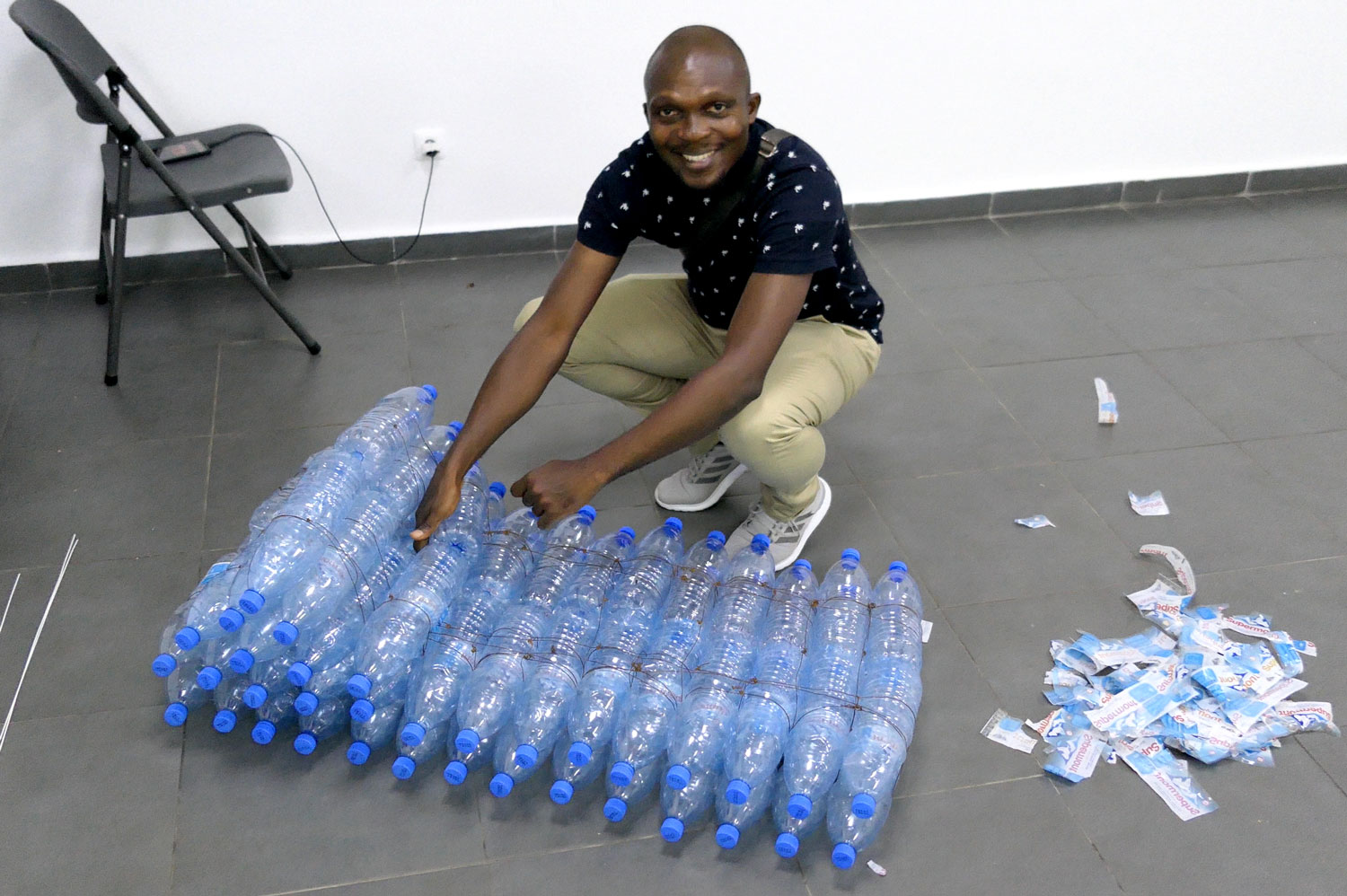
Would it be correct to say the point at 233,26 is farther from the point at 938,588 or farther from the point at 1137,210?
the point at 1137,210

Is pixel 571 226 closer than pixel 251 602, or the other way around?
pixel 251 602

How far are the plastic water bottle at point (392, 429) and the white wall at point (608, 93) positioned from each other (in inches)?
56.0

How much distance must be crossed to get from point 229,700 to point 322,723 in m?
0.18

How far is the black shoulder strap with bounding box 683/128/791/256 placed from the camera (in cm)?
219

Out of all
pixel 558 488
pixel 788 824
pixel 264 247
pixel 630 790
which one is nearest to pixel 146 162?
pixel 264 247

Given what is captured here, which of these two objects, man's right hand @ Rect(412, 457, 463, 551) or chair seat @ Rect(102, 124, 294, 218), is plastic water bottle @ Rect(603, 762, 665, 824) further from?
chair seat @ Rect(102, 124, 294, 218)

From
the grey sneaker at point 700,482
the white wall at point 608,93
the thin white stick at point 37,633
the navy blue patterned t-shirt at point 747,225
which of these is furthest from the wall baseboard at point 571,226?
the navy blue patterned t-shirt at point 747,225

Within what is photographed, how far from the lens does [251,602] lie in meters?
1.95

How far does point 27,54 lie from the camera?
11.1 ft

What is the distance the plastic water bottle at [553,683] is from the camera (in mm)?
2020

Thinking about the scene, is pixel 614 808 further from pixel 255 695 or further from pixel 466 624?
pixel 255 695

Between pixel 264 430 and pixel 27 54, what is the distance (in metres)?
1.40

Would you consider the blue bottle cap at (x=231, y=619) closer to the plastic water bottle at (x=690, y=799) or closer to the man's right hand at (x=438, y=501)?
the man's right hand at (x=438, y=501)

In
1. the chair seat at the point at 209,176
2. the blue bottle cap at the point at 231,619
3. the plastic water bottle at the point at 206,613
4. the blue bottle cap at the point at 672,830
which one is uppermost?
the chair seat at the point at 209,176
